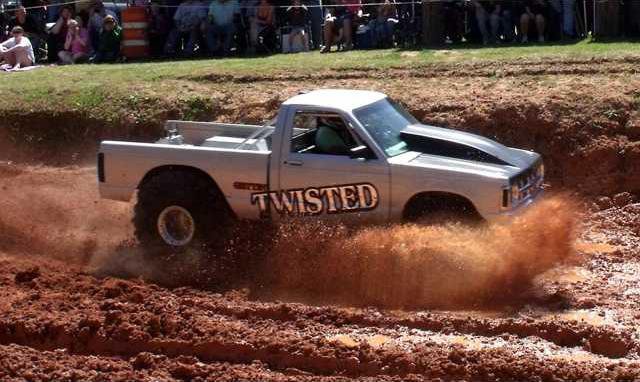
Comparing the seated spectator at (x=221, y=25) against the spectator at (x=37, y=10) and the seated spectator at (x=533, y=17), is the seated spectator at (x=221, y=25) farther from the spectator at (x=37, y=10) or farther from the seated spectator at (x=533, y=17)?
the seated spectator at (x=533, y=17)

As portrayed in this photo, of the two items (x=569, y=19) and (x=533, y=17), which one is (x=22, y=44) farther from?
(x=569, y=19)

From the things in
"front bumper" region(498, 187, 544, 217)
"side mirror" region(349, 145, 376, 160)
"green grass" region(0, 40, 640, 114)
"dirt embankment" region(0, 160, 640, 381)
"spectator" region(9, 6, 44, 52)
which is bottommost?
"dirt embankment" region(0, 160, 640, 381)

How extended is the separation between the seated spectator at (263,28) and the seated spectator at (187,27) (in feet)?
3.39

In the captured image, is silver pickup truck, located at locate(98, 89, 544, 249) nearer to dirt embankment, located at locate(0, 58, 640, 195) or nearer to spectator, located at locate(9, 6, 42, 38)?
dirt embankment, located at locate(0, 58, 640, 195)

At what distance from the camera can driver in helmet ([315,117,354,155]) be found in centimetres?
1016

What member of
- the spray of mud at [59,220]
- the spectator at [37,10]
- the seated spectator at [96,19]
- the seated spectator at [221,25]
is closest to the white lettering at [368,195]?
the spray of mud at [59,220]

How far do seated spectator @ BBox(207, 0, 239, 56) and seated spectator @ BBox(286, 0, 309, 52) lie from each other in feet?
3.52

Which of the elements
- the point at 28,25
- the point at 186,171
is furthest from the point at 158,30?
the point at 186,171

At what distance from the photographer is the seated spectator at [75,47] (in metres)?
20.1

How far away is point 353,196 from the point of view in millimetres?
10008

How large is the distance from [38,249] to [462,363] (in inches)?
234

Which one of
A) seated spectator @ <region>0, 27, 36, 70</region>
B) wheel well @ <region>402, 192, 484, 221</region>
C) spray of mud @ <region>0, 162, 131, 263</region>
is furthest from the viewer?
seated spectator @ <region>0, 27, 36, 70</region>

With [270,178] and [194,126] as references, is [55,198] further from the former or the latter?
[270,178]

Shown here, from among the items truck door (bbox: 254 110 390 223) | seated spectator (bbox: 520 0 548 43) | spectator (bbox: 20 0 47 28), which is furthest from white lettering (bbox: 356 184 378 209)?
spectator (bbox: 20 0 47 28)
